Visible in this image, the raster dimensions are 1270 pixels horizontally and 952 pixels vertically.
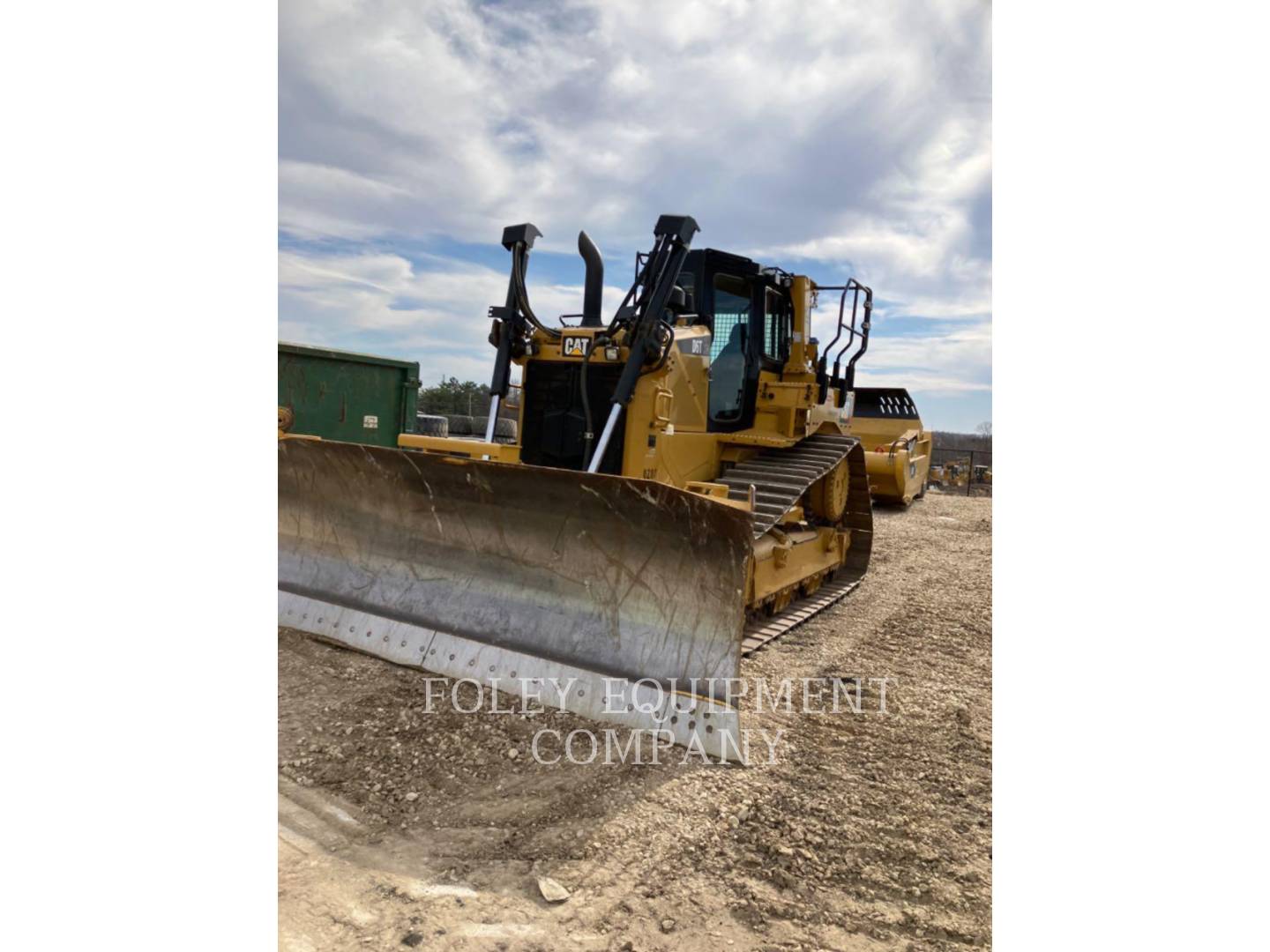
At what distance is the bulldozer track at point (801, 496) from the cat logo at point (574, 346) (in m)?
1.01

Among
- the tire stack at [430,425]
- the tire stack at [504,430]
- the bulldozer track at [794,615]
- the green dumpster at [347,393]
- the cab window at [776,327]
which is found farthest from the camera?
the tire stack at [430,425]

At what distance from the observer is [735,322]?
4.43 m

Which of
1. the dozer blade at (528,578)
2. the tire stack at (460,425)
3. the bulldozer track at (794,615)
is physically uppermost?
the tire stack at (460,425)

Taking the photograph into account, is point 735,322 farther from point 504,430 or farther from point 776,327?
point 504,430

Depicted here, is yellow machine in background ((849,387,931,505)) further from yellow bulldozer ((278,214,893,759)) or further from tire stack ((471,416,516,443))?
tire stack ((471,416,516,443))

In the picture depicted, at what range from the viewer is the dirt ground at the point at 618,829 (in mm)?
1743

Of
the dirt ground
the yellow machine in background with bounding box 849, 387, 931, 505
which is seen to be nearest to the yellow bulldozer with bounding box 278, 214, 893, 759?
the dirt ground

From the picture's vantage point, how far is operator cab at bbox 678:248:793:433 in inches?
Answer: 170

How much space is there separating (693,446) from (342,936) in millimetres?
2845

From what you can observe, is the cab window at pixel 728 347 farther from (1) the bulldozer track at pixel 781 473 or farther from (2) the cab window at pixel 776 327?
(1) the bulldozer track at pixel 781 473

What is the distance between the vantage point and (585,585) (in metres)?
2.98

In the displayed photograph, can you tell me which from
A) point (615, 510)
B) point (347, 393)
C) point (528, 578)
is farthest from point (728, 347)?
point (347, 393)

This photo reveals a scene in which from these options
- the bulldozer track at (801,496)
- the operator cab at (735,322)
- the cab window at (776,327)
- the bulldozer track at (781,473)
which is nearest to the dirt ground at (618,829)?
the bulldozer track at (801,496)

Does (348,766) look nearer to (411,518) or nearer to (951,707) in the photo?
(411,518)
